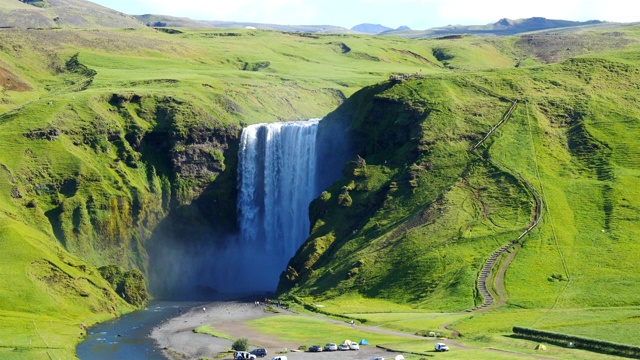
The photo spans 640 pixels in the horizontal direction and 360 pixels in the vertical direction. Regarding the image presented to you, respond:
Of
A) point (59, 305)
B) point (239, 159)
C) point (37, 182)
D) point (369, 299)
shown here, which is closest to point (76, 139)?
point (37, 182)

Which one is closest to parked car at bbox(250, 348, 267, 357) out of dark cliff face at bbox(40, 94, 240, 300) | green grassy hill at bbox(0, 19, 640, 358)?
green grassy hill at bbox(0, 19, 640, 358)

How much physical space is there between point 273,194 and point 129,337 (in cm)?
6330

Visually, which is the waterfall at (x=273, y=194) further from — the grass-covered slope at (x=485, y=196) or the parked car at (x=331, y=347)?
the parked car at (x=331, y=347)

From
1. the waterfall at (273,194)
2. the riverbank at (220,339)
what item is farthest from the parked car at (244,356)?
the waterfall at (273,194)

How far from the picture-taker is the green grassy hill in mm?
137125

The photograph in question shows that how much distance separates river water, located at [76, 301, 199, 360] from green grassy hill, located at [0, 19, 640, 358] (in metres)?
2.56

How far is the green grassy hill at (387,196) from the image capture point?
137m

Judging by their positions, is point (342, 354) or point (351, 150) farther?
point (351, 150)

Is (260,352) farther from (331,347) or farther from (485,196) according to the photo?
(485,196)

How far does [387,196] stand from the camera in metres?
165

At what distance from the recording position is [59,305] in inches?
5546

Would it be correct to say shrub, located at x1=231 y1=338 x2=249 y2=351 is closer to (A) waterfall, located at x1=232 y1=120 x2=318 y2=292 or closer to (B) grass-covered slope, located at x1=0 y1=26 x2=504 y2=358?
Answer: (B) grass-covered slope, located at x1=0 y1=26 x2=504 y2=358

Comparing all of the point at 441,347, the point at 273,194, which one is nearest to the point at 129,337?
the point at 441,347

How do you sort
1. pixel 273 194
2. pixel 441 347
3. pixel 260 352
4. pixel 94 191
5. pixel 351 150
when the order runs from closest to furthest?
pixel 441 347, pixel 260 352, pixel 94 191, pixel 351 150, pixel 273 194
